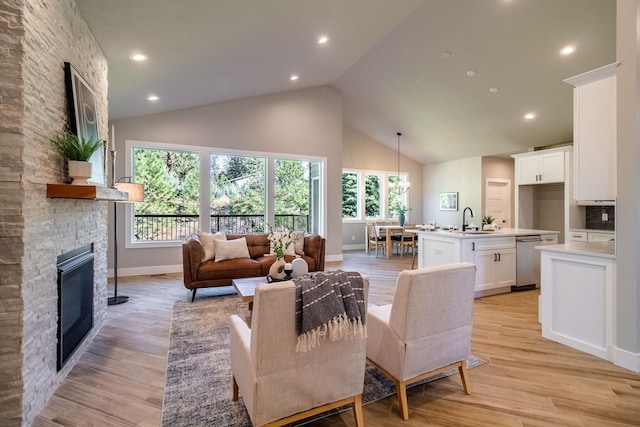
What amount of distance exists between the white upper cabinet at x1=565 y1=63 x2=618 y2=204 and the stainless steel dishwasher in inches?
71.7

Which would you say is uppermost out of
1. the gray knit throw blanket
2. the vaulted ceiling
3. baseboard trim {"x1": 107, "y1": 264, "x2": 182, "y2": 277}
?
the vaulted ceiling

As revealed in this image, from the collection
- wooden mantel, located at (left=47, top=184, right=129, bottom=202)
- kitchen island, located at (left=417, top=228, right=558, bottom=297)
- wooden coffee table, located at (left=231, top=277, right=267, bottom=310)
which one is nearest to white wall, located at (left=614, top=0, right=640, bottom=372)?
kitchen island, located at (left=417, top=228, right=558, bottom=297)

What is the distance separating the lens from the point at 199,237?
4.50 metres

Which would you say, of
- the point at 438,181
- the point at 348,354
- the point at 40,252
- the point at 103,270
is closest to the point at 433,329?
the point at 348,354

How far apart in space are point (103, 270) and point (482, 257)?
4.74 metres

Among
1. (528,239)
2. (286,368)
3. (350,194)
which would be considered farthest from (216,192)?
(528,239)

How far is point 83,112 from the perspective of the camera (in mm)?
2625

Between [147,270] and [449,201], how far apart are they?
26.2 ft

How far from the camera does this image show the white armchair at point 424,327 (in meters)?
1.81

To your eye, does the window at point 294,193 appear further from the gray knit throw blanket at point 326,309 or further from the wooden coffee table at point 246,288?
the gray knit throw blanket at point 326,309

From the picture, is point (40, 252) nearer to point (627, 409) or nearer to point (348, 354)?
point (348, 354)

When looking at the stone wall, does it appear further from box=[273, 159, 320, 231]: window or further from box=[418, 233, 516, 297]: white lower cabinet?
box=[273, 159, 320, 231]: window

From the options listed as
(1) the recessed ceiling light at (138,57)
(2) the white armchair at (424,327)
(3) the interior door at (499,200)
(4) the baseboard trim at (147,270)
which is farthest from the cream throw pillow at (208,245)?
(3) the interior door at (499,200)

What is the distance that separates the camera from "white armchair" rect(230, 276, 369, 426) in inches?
56.1
